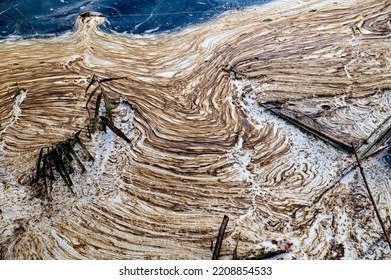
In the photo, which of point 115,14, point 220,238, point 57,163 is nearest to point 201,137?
point 220,238

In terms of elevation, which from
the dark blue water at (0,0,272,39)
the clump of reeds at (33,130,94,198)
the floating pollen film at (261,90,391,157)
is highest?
the dark blue water at (0,0,272,39)

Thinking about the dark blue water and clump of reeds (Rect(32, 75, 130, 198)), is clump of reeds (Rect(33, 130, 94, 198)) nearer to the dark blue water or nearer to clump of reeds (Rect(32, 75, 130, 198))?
clump of reeds (Rect(32, 75, 130, 198))

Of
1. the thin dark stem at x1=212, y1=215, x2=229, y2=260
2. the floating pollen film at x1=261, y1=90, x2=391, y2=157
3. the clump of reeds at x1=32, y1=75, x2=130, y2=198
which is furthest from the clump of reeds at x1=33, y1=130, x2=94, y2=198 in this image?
the floating pollen film at x1=261, y1=90, x2=391, y2=157

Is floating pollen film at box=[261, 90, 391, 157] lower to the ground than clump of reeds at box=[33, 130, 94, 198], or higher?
higher

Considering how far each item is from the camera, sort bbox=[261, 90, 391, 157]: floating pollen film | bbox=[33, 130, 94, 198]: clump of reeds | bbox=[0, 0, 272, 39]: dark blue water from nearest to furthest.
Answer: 1. bbox=[33, 130, 94, 198]: clump of reeds
2. bbox=[261, 90, 391, 157]: floating pollen film
3. bbox=[0, 0, 272, 39]: dark blue water

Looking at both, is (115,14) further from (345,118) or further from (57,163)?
(345,118)

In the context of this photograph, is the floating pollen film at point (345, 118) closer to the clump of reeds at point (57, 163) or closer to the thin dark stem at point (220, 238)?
the thin dark stem at point (220, 238)
